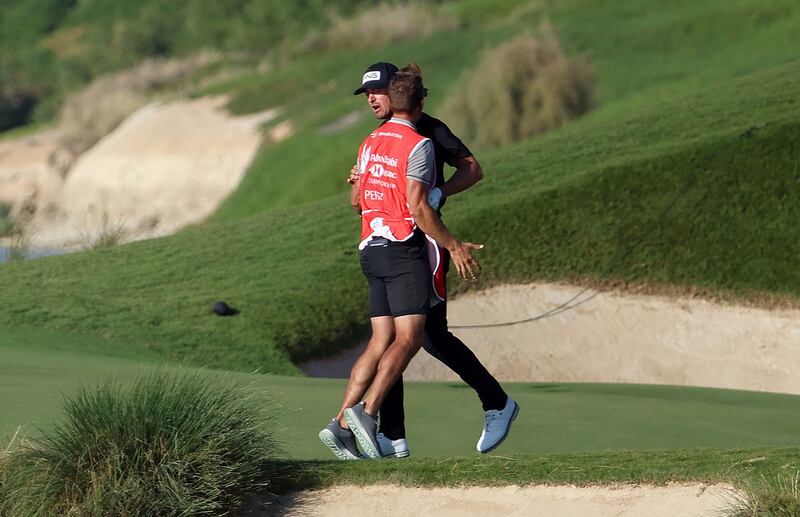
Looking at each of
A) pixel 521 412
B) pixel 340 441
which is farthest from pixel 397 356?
pixel 521 412

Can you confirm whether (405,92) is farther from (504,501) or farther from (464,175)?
(504,501)

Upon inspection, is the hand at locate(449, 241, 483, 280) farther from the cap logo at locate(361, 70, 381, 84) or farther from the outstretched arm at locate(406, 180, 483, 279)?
the cap logo at locate(361, 70, 381, 84)

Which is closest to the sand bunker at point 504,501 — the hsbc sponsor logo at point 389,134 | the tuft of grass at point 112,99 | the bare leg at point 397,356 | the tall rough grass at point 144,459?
the tall rough grass at point 144,459

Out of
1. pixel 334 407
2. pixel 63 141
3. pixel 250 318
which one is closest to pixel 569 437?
pixel 334 407

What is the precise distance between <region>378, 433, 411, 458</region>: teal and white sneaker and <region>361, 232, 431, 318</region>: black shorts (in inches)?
30.6

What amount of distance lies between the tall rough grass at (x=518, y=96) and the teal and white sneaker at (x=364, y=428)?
30.0 m

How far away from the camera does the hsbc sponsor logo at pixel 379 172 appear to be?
828 centimetres

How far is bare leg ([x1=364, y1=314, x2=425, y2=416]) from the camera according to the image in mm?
8281

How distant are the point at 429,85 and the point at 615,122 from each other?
24939 mm

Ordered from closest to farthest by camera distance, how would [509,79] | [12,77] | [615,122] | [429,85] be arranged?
[615,122], [509,79], [429,85], [12,77]

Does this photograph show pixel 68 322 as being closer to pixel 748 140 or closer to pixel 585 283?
pixel 585 283

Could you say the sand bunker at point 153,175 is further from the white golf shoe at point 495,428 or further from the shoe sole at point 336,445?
the shoe sole at point 336,445

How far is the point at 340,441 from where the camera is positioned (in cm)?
836

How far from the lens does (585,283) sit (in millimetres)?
17953
